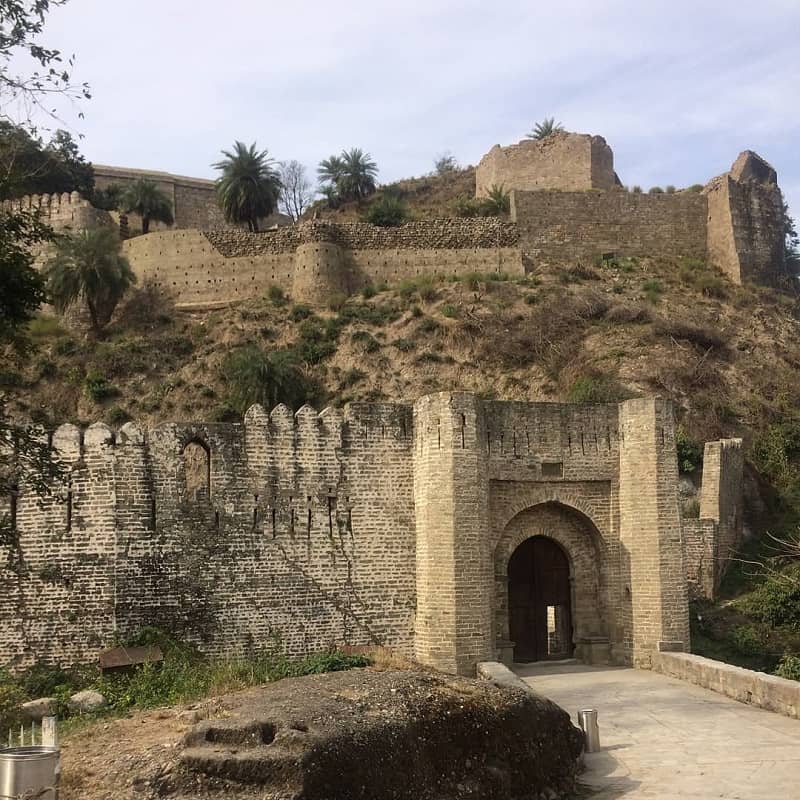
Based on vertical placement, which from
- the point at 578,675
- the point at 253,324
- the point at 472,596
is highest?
the point at 253,324

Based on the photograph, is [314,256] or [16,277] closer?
[16,277]

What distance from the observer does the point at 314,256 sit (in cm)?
4366

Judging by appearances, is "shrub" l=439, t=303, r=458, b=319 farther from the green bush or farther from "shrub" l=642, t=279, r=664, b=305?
the green bush

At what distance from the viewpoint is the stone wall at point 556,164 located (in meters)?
52.7

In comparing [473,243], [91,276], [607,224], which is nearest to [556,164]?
[607,224]

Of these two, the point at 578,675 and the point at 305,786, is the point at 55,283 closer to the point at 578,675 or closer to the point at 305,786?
the point at 578,675

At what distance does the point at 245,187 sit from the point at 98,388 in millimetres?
17402

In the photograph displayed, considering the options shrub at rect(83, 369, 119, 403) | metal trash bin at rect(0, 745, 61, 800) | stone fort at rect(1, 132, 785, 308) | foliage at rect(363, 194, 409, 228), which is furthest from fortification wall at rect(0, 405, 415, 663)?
foliage at rect(363, 194, 409, 228)

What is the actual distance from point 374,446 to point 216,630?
4.17 metres

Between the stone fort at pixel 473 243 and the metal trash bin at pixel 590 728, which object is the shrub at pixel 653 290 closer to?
the stone fort at pixel 473 243

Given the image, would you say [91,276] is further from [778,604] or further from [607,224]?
[778,604]

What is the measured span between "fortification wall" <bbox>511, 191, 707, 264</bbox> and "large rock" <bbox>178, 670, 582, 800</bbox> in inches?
1447

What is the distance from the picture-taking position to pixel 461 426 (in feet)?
55.0

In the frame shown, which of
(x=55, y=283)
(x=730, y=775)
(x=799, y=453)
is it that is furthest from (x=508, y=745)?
(x=55, y=283)
